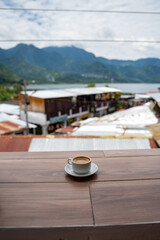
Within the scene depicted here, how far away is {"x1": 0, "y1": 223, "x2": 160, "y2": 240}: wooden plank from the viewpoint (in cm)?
58

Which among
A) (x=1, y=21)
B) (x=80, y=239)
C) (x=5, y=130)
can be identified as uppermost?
(x=1, y=21)

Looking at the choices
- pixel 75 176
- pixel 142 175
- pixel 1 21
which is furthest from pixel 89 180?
pixel 1 21

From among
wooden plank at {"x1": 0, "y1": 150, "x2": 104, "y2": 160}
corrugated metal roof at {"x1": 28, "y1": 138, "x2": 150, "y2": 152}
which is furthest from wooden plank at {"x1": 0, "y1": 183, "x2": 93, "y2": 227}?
corrugated metal roof at {"x1": 28, "y1": 138, "x2": 150, "y2": 152}

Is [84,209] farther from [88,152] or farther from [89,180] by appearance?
[88,152]

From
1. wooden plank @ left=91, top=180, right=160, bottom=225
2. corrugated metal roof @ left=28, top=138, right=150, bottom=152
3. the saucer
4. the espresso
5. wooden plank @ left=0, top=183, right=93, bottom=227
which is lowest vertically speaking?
corrugated metal roof @ left=28, top=138, right=150, bottom=152

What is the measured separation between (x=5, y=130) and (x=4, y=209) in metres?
9.21

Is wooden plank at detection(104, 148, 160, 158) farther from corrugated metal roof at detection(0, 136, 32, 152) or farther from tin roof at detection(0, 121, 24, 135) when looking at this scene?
tin roof at detection(0, 121, 24, 135)

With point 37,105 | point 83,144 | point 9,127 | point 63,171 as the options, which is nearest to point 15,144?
point 83,144

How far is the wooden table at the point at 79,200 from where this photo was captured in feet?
1.91

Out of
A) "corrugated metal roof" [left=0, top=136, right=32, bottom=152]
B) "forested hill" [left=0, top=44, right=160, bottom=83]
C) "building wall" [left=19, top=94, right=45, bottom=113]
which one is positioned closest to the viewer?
"corrugated metal roof" [left=0, top=136, right=32, bottom=152]

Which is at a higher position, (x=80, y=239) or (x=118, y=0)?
(x=118, y=0)

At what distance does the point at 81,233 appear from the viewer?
582mm

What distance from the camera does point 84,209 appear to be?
669 millimetres

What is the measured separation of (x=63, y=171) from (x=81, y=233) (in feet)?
1.38
